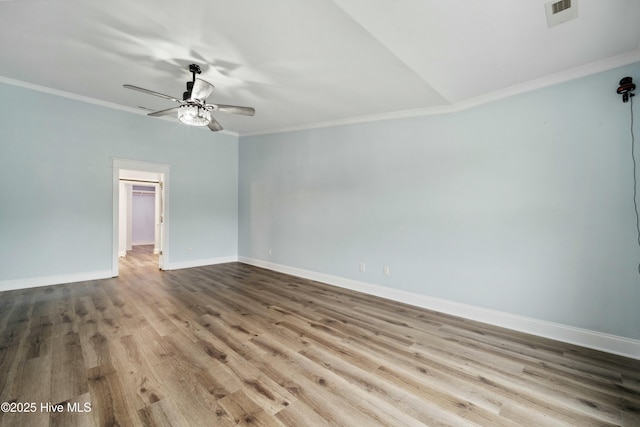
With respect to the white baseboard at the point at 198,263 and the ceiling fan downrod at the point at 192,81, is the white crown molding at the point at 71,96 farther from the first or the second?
the white baseboard at the point at 198,263

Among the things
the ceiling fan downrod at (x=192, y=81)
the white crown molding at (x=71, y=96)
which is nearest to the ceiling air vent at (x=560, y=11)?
the ceiling fan downrod at (x=192, y=81)

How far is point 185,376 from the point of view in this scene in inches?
83.8

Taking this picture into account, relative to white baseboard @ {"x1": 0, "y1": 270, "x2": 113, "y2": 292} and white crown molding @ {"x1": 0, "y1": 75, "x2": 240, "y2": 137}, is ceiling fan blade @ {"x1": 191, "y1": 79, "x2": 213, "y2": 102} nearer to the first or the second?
white crown molding @ {"x1": 0, "y1": 75, "x2": 240, "y2": 137}

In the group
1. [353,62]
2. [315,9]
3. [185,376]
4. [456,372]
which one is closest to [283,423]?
[185,376]

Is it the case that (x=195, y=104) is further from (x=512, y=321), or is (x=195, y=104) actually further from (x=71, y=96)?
(x=512, y=321)

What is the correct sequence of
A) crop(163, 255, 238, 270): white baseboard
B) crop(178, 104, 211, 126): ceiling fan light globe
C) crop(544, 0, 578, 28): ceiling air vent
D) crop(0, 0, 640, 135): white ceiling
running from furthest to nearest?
crop(163, 255, 238, 270): white baseboard, crop(178, 104, 211, 126): ceiling fan light globe, crop(0, 0, 640, 135): white ceiling, crop(544, 0, 578, 28): ceiling air vent

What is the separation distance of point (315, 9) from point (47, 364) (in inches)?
144

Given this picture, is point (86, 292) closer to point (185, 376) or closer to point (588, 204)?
point (185, 376)

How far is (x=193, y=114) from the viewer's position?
10.6 ft

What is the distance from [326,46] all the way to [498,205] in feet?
8.75

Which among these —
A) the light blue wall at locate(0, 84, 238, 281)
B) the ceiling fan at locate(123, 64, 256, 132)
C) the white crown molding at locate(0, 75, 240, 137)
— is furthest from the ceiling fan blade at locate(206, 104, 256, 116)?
the light blue wall at locate(0, 84, 238, 281)

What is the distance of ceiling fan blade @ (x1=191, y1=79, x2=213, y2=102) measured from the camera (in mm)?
2902

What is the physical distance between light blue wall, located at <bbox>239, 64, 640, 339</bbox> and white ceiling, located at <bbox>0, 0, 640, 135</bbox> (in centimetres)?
45

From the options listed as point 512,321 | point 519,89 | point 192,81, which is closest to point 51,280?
point 192,81
